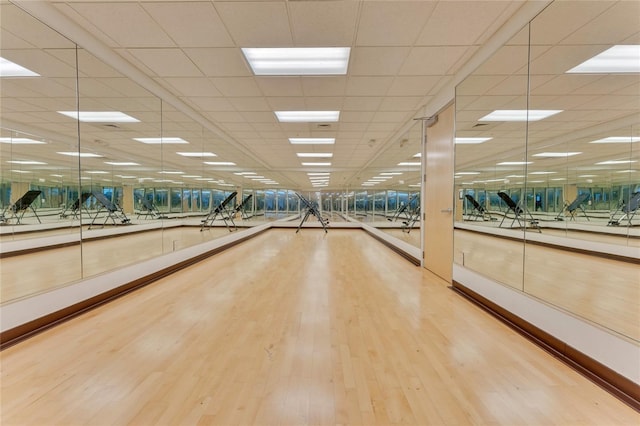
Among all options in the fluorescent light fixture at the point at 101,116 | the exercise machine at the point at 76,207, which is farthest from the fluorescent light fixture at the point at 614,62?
the exercise machine at the point at 76,207

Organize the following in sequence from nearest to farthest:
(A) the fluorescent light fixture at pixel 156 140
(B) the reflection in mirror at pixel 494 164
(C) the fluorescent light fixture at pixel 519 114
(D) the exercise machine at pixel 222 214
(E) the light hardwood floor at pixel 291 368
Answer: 1. (E) the light hardwood floor at pixel 291 368
2. (B) the reflection in mirror at pixel 494 164
3. (C) the fluorescent light fixture at pixel 519 114
4. (A) the fluorescent light fixture at pixel 156 140
5. (D) the exercise machine at pixel 222 214

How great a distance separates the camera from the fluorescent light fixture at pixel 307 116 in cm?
477

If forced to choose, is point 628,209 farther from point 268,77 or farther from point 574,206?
point 268,77

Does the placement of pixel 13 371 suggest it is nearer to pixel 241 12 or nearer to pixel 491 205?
pixel 241 12

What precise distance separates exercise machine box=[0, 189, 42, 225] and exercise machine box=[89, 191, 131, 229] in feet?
2.92

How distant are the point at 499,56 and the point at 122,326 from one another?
4.61 meters

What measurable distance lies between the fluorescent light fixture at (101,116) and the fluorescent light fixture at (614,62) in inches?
241

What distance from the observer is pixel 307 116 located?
4977mm

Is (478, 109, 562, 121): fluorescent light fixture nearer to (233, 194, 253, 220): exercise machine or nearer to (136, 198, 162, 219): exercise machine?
(136, 198, 162, 219): exercise machine

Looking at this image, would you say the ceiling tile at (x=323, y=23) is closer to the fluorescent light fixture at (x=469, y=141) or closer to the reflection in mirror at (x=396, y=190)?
the fluorescent light fixture at (x=469, y=141)

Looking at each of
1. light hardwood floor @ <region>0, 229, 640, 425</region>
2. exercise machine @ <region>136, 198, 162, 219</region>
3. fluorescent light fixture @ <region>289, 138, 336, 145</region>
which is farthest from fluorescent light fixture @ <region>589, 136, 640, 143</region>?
exercise machine @ <region>136, 198, 162, 219</region>

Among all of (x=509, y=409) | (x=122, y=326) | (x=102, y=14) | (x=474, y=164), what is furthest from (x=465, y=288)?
(x=102, y=14)

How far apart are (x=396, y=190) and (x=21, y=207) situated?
815 cm

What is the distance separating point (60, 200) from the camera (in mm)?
4555
